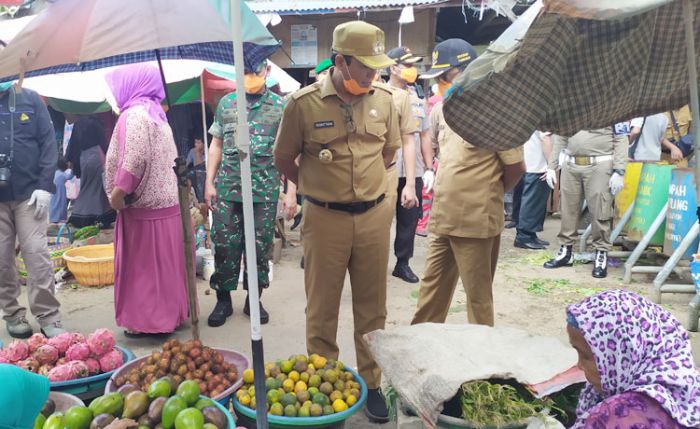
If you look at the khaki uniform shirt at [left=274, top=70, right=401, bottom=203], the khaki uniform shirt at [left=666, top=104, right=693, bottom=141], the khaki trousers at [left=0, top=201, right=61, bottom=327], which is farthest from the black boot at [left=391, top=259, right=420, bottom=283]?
the khaki uniform shirt at [left=666, top=104, right=693, bottom=141]

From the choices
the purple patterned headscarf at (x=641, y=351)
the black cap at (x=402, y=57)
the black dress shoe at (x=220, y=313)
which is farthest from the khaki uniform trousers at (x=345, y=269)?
the black cap at (x=402, y=57)

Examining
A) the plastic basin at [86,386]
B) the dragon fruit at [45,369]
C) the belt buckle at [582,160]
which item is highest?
the belt buckle at [582,160]

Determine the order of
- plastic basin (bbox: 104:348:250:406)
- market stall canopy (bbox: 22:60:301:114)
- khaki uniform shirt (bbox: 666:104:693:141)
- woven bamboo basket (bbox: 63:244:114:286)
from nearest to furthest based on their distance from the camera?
plastic basin (bbox: 104:348:250:406) < woven bamboo basket (bbox: 63:244:114:286) < market stall canopy (bbox: 22:60:301:114) < khaki uniform shirt (bbox: 666:104:693:141)

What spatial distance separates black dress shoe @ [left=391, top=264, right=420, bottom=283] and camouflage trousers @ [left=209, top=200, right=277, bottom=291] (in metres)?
1.88

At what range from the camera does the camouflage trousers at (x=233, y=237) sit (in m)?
4.64

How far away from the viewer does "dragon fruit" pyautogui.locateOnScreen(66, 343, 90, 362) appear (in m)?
3.16

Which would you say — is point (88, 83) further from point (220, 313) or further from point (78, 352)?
point (78, 352)

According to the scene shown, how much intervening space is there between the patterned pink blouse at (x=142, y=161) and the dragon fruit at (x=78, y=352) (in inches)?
50.1

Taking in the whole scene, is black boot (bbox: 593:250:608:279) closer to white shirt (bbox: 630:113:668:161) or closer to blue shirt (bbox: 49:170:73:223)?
white shirt (bbox: 630:113:668:161)

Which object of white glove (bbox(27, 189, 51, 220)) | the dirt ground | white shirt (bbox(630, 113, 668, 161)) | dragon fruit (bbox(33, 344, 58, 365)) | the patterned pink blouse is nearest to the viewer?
dragon fruit (bbox(33, 344, 58, 365))

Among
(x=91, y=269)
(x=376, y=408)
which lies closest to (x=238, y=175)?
(x=376, y=408)

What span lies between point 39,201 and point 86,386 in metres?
1.89

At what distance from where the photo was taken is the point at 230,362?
3.38 meters

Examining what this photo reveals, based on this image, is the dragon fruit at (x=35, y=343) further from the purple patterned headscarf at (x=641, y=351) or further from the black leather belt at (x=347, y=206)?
the purple patterned headscarf at (x=641, y=351)
